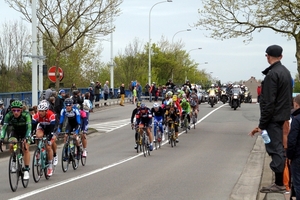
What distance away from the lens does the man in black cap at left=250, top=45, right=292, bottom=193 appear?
8.74 m

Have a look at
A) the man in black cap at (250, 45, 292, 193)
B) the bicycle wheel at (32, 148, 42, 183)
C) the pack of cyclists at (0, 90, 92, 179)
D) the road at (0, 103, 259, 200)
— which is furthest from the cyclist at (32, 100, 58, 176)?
the man in black cap at (250, 45, 292, 193)

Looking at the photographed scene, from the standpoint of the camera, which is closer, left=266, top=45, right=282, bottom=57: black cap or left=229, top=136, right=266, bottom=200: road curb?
left=266, top=45, right=282, bottom=57: black cap

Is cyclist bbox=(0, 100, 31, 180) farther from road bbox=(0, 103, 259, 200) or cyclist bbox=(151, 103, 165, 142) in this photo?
cyclist bbox=(151, 103, 165, 142)

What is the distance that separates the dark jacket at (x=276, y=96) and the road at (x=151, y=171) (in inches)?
116


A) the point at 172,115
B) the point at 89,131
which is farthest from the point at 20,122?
the point at 89,131

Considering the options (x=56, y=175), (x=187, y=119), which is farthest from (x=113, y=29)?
(x=56, y=175)

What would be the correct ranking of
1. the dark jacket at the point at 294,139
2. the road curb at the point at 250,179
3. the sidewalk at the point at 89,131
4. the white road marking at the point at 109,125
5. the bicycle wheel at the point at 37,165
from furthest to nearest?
1. the white road marking at the point at 109,125
2. the sidewalk at the point at 89,131
3. the bicycle wheel at the point at 37,165
4. the road curb at the point at 250,179
5. the dark jacket at the point at 294,139

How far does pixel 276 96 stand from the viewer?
8.80 m

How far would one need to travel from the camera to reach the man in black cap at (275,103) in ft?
28.7

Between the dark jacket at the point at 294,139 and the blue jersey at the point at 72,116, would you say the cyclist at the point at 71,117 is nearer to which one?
the blue jersey at the point at 72,116

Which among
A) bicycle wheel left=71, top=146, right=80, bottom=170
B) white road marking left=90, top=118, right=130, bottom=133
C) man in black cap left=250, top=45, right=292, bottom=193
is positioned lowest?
white road marking left=90, top=118, right=130, bottom=133

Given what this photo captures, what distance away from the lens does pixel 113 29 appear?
100 feet

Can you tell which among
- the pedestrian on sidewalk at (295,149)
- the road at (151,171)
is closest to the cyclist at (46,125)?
the road at (151,171)

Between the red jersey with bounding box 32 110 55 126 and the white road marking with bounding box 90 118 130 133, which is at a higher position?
the red jersey with bounding box 32 110 55 126
